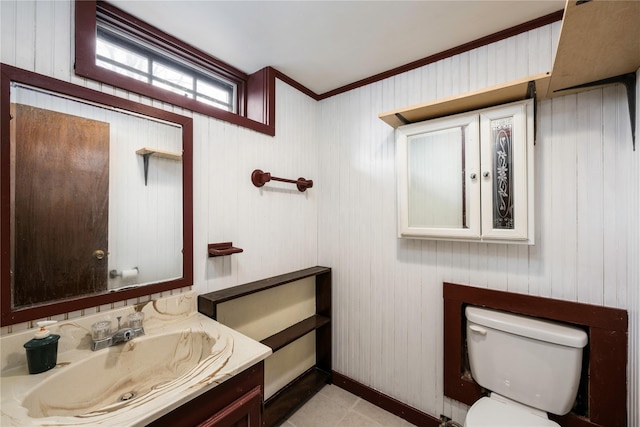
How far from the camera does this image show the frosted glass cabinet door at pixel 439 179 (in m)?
1.41

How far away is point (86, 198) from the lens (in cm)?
109

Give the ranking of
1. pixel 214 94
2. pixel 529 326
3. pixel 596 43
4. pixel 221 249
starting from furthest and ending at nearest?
pixel 214 94 → pixel 221 249 → pixel 529 326 → pixel 596 43

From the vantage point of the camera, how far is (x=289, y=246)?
1943 mm

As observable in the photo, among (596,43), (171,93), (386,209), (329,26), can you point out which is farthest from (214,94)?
(596,43)

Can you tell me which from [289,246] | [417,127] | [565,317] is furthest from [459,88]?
[289,246]

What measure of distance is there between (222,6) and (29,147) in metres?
1.00

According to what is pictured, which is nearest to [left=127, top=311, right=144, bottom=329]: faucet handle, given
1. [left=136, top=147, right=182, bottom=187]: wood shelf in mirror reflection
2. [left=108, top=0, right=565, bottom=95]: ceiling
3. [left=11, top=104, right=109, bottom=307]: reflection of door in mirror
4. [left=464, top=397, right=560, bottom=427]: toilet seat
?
[left=11, top=104, right=109, bottom=307]: reflection of door in mirror

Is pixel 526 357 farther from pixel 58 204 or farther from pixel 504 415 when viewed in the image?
pixel 58 204

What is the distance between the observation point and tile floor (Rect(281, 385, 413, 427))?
1.67 metres

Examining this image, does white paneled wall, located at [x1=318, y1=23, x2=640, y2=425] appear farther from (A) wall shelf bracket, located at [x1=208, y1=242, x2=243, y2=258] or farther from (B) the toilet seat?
(A) wall shelf bracket, located at [x1=208, y1=242, x2=243, y2=258]

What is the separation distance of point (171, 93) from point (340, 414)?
2.18 metres

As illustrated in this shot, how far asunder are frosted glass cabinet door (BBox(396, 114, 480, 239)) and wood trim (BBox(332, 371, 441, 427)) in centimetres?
113

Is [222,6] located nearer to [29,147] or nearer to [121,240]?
[29,147]

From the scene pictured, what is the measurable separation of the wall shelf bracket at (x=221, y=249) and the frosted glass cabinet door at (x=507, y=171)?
136 cm
